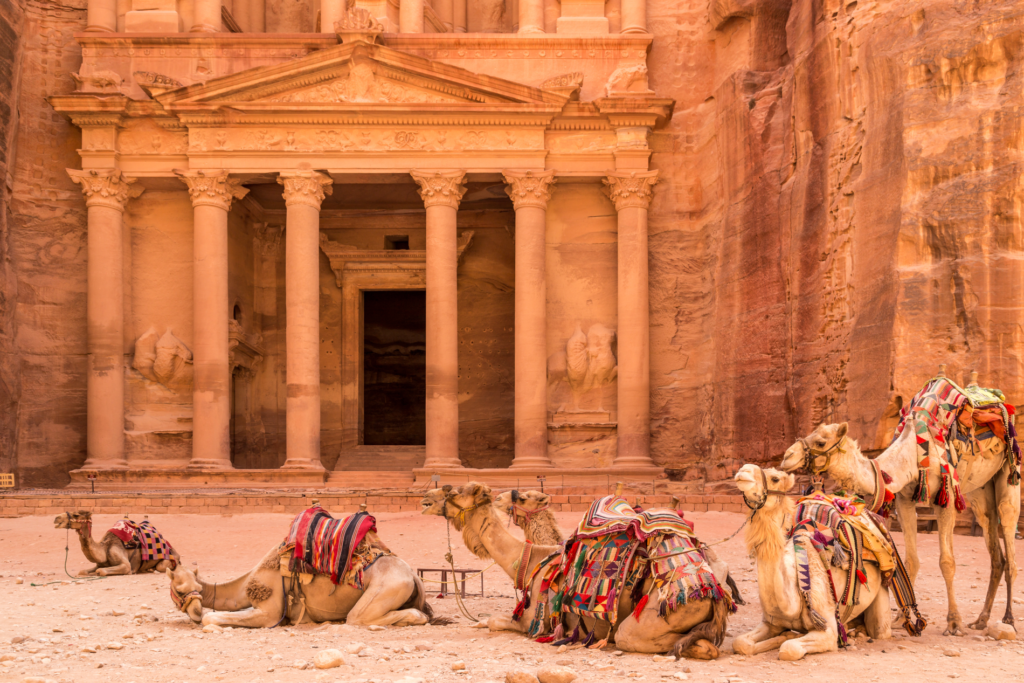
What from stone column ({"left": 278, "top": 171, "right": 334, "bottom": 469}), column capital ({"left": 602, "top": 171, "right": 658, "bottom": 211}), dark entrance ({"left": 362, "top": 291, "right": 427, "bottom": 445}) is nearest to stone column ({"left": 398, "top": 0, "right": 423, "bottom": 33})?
stone column ({"left": 278, "top": 171, "right": 334, "bottom": 469})

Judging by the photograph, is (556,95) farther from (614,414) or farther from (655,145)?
(614,414)

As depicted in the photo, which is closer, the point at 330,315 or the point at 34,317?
the point at 34,317

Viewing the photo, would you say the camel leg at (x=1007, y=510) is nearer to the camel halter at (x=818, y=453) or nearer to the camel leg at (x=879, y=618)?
the camel leg at (x=879, y=618)

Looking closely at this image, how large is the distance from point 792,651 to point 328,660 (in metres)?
3.40

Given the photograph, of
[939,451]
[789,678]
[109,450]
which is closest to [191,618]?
[789,678]

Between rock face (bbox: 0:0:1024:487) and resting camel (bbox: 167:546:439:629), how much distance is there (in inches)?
433

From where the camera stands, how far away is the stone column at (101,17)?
28.2m

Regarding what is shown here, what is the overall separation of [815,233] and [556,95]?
8.03 meters

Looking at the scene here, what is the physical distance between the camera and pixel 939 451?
9312 mm

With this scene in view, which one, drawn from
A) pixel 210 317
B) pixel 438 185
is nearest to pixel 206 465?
pixel 210 317

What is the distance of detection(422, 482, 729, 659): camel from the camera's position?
8016 millimetres

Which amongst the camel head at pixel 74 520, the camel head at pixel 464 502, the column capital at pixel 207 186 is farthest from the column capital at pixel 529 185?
the camel head at pixel 464 502

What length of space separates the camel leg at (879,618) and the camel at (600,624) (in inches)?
51.2

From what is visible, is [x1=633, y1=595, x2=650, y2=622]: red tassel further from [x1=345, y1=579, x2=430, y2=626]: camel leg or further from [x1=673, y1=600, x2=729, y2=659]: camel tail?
[x1=345, y1=579, x2=430, y2=626]: camel leg
